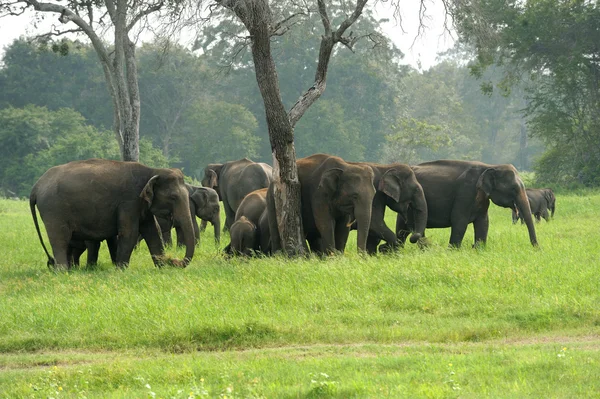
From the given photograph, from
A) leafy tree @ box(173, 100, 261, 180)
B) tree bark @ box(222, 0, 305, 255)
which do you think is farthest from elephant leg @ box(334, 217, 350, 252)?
leafy tree @ box(173, 100, 261, 180)

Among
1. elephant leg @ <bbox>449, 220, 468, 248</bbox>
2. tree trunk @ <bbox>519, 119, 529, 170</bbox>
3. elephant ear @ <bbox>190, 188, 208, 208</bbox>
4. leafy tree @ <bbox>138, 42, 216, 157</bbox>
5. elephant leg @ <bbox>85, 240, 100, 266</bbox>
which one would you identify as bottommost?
tree trunk @ <bbox>519, 119, 529, 170</bbox>

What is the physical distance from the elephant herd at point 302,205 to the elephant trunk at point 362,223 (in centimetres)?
2

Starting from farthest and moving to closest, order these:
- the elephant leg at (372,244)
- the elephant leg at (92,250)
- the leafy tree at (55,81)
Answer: the leafy tree at (55,81) < the elephant leg at (372,244) < the elephant leg at (92,250)

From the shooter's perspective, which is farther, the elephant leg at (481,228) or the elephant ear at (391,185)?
the elephant leg at (481,228)

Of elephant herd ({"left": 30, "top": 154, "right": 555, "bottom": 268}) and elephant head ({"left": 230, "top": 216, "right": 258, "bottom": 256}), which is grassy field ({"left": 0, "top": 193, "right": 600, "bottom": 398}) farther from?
elephant head ({"left": 230, "top": 216, "right": 258, "bottom": 256})

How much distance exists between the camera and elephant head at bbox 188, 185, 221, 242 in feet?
60.2

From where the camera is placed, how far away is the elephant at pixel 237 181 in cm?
2061

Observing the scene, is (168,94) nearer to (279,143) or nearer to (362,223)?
(279,143)

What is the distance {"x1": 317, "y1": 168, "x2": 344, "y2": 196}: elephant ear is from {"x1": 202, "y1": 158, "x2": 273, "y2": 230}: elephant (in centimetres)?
611

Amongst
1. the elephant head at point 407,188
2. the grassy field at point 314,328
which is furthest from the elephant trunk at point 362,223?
the elephant head at point 407,188

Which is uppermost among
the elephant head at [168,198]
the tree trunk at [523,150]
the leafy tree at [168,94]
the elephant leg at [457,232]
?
the leafy tree at [168,94]

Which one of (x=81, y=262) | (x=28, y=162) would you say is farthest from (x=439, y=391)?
(x=28, y=162)

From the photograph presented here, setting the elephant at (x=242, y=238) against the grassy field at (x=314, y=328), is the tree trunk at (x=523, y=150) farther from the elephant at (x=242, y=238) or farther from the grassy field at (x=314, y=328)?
the grassy field at (x=314, y=328)

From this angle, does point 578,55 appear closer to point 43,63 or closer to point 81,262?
point 81,262
